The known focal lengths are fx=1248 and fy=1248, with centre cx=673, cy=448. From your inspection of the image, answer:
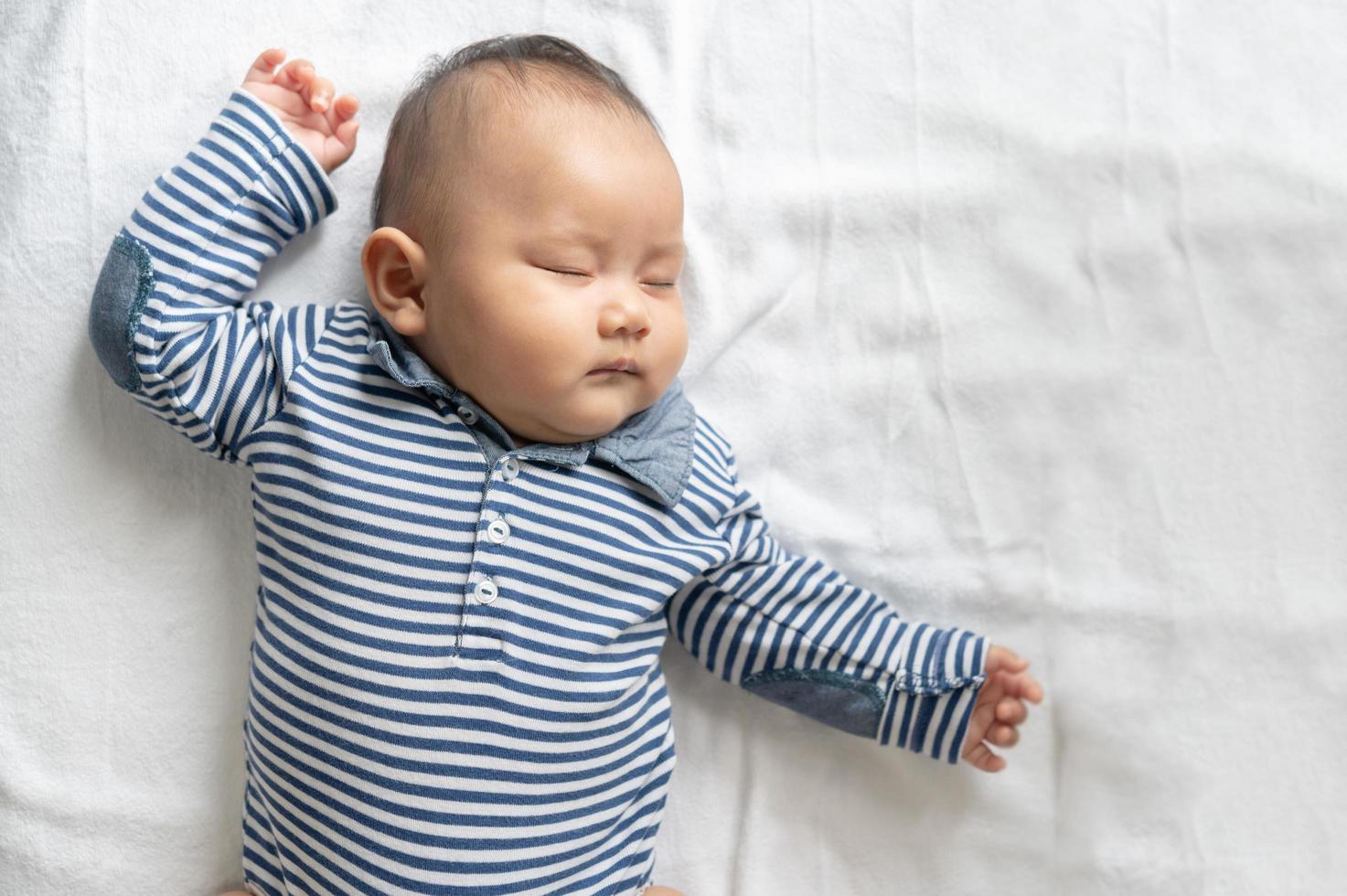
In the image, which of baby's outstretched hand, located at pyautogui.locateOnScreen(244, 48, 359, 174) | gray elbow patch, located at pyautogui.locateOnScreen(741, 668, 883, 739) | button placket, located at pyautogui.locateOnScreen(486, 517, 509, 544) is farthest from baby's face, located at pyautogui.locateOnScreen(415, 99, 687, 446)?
gray elbow patch, located at pyautogui.locateOnScreen(741, 668, 883, 739)

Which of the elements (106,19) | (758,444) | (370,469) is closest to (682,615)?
(758,444)

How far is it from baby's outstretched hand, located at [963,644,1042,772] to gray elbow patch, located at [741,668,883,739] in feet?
0.34

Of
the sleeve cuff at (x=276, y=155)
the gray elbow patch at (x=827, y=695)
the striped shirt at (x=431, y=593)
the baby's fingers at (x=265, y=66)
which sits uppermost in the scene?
the baby's fingers at (x=265, y=66)

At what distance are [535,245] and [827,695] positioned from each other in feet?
1.76

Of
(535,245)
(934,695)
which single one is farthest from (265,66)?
(934,695)

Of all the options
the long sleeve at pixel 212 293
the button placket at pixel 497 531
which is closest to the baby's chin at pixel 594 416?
the button placket at pixel 497 531

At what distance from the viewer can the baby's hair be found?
3.78 feet

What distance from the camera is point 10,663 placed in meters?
1.24

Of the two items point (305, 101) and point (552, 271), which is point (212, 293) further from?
point (552, 271)

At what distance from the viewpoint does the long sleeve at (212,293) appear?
3.81 feet

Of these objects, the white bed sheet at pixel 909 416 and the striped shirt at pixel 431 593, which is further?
the white bed sheet at pixel 909 416

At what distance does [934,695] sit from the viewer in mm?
1261

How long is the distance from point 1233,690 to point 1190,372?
33 cm

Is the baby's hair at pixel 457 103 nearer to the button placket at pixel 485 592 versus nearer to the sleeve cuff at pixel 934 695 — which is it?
the button placket at pixel 485 592
